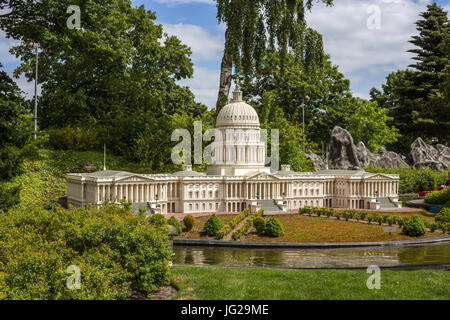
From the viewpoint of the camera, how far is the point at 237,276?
842 inches

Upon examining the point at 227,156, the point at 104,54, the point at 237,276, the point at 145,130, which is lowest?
the point at 237,276

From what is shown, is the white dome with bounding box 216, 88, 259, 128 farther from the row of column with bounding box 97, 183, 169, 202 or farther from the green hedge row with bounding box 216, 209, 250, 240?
the green hedge row with bounding box 216, 209, 250, 240

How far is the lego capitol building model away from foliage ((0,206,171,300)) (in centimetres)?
2399

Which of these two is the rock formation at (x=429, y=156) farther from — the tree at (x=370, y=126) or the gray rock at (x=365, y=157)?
the gray rock at (x=365, y=157)

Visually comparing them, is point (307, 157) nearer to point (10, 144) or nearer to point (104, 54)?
point (104, 54)

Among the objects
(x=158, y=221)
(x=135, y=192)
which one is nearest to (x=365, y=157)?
(x=135, y=192)

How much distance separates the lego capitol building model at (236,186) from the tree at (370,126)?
33.7 meters

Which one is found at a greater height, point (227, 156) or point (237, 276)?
point (227, 156)

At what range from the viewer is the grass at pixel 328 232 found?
130 ft

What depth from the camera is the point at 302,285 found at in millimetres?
19203

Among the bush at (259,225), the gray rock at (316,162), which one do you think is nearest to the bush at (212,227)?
the bush at (259,225)

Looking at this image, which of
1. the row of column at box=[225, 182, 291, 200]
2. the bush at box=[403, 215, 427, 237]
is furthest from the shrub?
the bush at box=[403, 215, 427, 237]
